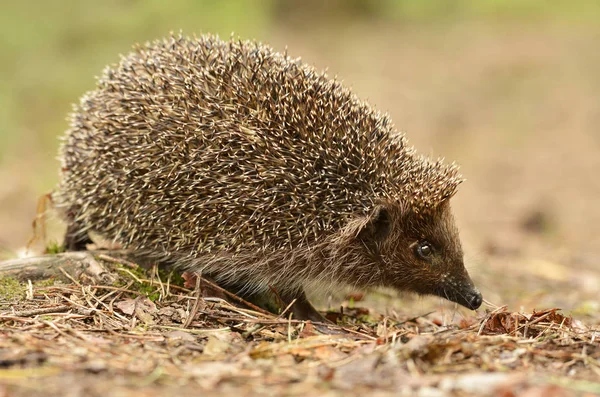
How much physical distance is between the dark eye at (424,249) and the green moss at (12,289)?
3.81m

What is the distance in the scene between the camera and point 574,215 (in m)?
15.2

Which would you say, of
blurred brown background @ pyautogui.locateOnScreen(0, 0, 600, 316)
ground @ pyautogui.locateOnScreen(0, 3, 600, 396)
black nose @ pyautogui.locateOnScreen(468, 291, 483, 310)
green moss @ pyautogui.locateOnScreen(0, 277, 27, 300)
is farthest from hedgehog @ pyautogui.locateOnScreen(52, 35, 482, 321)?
blurred brown background @ pyautogui.locateOnScreen(0, 0, 600, 316)

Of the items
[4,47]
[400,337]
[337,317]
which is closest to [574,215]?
[337,317]

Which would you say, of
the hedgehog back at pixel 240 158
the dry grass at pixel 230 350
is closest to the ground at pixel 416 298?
the dry grass at pixel 230 350

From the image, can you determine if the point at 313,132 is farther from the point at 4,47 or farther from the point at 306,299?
the point at 4,47

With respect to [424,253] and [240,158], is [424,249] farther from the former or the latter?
[240,158]

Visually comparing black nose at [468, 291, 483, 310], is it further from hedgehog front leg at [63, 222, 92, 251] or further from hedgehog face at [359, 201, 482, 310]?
hedgehog front leg at [63, 222, 92, 251]

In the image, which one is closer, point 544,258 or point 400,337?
point 400,337

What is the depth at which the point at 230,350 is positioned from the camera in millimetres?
5203

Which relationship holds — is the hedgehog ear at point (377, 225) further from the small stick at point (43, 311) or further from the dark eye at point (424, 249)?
the small stick at point (43, 311)

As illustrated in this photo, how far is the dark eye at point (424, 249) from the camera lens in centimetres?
721

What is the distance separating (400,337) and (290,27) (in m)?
22.0

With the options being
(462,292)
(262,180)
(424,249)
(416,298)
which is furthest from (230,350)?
(416,298)

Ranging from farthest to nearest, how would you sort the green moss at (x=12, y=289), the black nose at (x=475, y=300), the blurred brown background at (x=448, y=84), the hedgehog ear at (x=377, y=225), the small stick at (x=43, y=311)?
the blurred brown background at (x=448, y=84)
the black nose at (x=475, y=300)
the hedgehog ear at (x=377, y=225)
the green moss at (x=12, y=289)
the small stick at (x=43, y=311)
